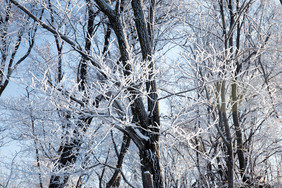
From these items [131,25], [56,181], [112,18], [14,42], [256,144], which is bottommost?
[56,181]

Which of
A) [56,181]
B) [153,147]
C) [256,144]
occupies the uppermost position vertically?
[256,144]

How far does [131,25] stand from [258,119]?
392 cm

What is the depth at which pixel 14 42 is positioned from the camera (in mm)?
7465

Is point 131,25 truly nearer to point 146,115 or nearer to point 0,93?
point 146,115

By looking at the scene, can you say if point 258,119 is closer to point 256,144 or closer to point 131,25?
point 256,144

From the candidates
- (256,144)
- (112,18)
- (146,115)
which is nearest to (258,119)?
(256,144)

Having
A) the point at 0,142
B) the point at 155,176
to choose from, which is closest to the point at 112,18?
the point at 155,176

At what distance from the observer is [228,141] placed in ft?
11.3

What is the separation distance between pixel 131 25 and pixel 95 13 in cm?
116

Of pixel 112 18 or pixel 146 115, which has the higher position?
pixel 112 18

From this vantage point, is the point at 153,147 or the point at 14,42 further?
the point at 14,42

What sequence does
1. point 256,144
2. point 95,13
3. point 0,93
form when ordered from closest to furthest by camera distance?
point 95,13 → point 256,144 → point 0,93

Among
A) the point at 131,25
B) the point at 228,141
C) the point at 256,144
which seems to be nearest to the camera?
the point at 228,141

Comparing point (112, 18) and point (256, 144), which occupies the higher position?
point (112, 18)
